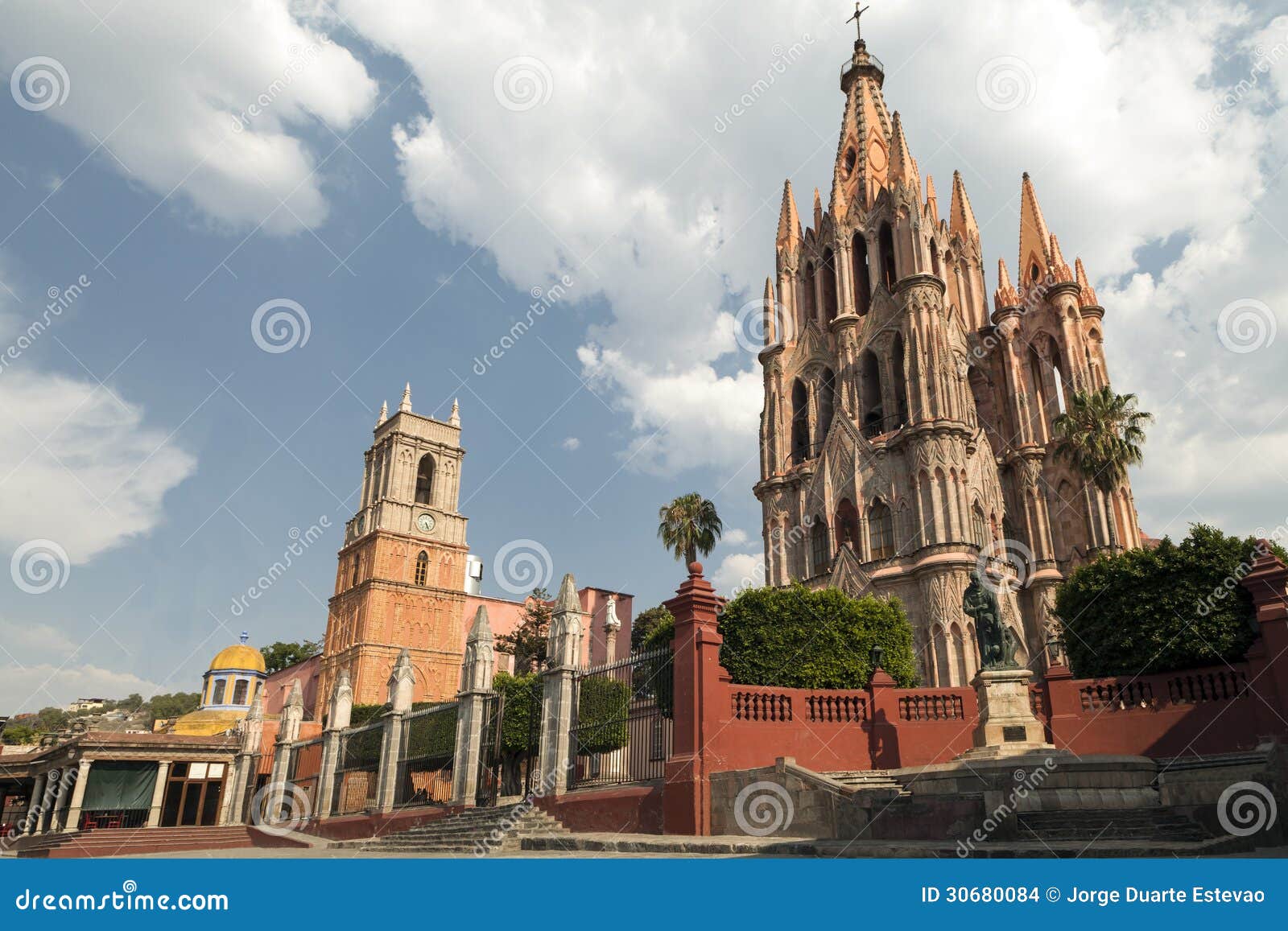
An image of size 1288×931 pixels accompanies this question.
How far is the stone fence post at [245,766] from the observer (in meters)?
31.5

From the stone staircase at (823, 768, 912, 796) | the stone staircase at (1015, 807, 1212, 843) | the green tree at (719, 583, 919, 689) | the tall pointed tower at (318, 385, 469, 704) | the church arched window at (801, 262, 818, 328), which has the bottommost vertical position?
the stone staircase at (1015, 807, 1212, 843)

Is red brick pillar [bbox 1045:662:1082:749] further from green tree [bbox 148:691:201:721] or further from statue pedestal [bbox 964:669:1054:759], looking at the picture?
green tree [bbox 148:691:201:721]

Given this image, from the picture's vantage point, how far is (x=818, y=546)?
117ft

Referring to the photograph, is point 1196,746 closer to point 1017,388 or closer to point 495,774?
point 495,774

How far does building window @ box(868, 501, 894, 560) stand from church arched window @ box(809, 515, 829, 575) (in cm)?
225

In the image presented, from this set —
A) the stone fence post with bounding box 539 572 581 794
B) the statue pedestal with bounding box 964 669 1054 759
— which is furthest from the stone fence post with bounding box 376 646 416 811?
the statue pedestal with bounding box 964 669 1054 759

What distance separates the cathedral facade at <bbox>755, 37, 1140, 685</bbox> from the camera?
3127 centimetres

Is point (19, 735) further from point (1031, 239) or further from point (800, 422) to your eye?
point (1031, 239)

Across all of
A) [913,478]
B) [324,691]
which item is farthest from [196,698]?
[913,478]

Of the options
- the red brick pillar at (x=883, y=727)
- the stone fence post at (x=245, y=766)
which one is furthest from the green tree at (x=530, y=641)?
the red brick pillar at (x=883, y=727)

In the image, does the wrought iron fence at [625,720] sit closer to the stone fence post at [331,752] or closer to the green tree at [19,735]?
the stone fence post at [331,752]

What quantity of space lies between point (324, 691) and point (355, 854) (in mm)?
37183

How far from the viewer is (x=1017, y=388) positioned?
38.0m

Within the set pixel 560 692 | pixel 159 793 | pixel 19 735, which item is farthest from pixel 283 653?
pixel 560 692
